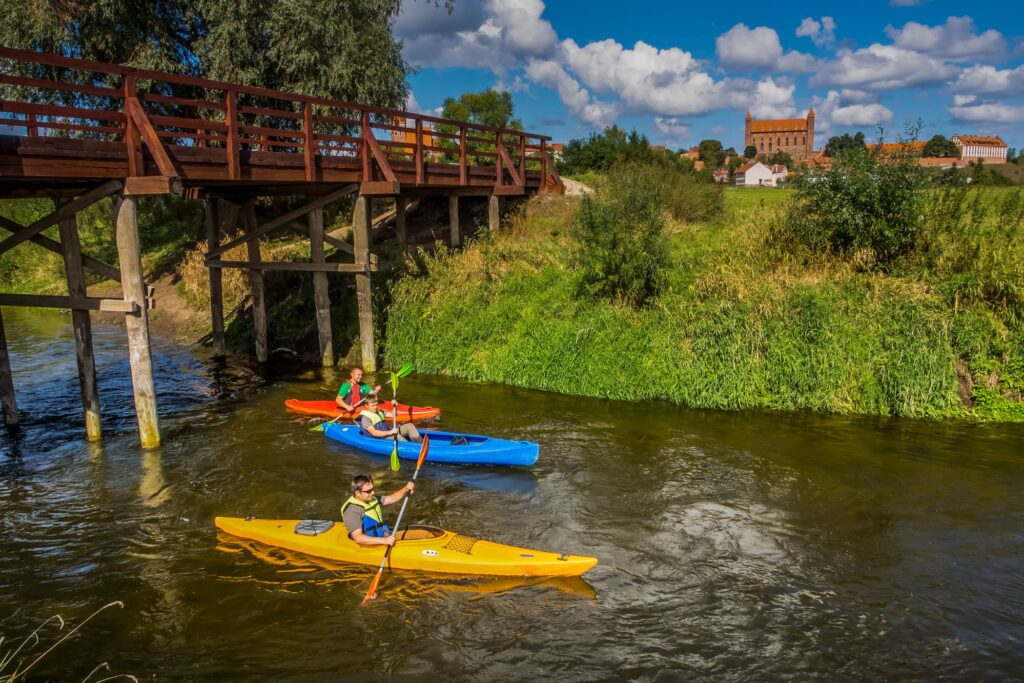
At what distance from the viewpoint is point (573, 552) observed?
814 centimetres

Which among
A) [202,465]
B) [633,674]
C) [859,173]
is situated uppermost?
[859,173]

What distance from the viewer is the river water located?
636 cm

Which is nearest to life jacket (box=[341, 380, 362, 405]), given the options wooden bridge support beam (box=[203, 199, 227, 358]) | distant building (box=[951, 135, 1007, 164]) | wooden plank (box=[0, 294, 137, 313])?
wooden plank (box=[0, 294, 137, 313])

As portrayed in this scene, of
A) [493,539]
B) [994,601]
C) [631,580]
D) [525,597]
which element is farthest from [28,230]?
[994,601]

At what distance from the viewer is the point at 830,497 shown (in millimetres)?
9461

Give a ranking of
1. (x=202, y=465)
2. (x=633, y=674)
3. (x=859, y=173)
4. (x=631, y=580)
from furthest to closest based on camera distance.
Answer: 1. (x=859, y=173)
2. (x=202, y=465)
3. (x=631, y=580)
4. (x=633, y=674)

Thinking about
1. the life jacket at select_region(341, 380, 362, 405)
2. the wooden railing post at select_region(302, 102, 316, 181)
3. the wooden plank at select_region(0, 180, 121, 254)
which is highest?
the wooden railing post at select_region(302, 102, 316, 181)

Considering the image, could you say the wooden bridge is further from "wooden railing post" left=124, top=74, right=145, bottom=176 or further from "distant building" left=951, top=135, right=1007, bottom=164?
"distant building" left=951, top=135, right=1007, bottom=164

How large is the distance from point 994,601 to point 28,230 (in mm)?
13329

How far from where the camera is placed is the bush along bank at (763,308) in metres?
12.6

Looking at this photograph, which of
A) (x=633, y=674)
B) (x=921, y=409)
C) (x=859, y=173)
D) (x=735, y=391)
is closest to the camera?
(x=633, y=674)

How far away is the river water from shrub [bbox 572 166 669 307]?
3242 mm

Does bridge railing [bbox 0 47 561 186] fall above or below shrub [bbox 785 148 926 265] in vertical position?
above

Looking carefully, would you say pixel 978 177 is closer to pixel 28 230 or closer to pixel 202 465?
pixel 202 465
